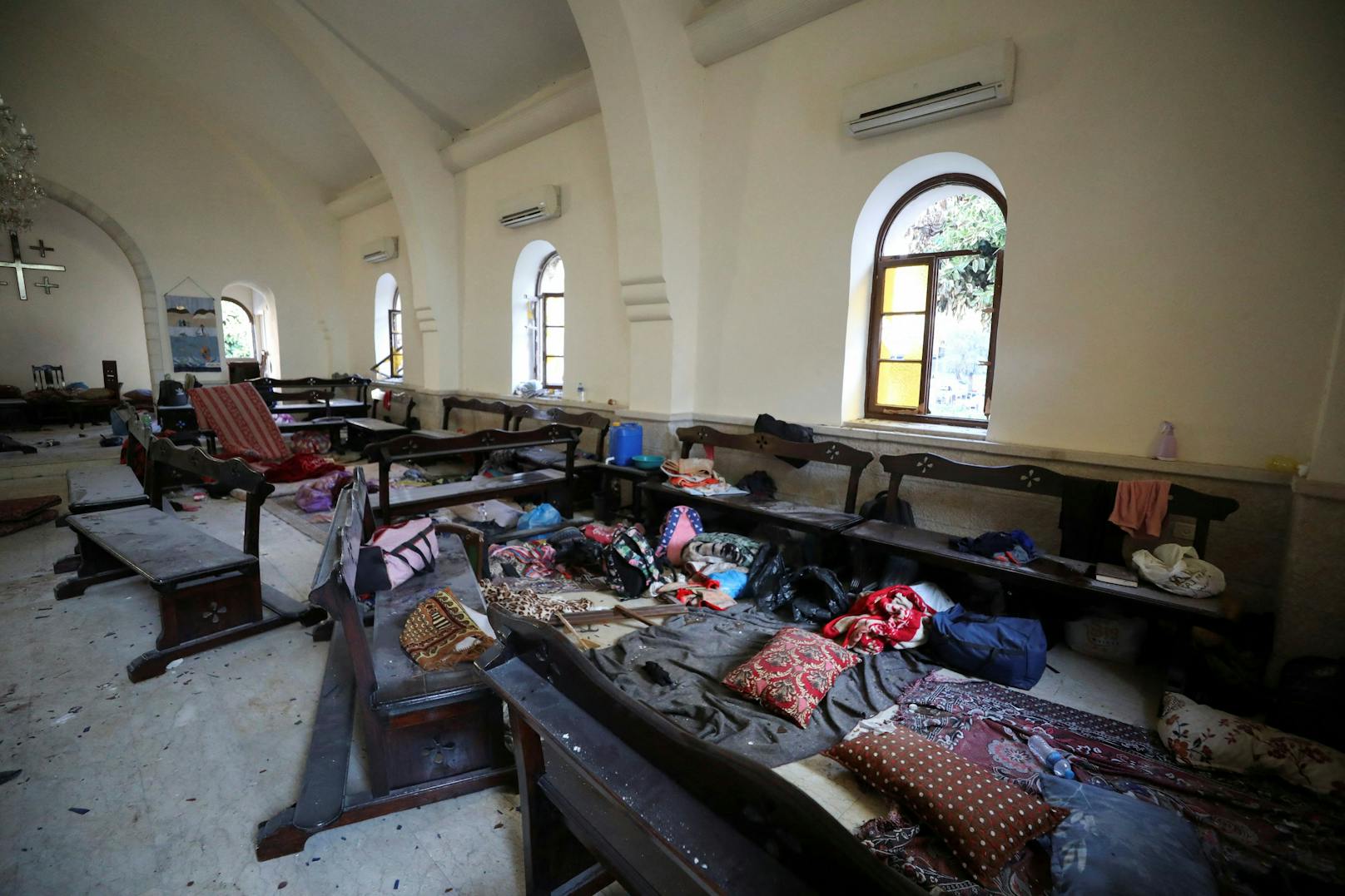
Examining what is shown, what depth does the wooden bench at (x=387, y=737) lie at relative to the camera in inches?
71.1

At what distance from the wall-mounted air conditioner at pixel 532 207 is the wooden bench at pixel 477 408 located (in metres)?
2.20

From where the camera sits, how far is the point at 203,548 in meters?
3.12

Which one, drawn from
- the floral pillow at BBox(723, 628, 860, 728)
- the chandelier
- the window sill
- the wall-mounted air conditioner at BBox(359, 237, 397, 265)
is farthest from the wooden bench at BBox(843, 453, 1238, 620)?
the wall-mounted air conditioner at BBox(359, 237, 397, 265)

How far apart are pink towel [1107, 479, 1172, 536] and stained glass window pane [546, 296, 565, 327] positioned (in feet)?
20.1

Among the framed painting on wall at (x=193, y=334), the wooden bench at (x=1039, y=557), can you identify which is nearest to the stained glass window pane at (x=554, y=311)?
the wooden bench at (x=1039, y=557)

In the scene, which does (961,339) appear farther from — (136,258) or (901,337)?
(136,258)

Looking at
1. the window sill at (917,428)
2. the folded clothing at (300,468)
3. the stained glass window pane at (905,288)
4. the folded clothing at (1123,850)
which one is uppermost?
the stained glass window pane at (905,288)

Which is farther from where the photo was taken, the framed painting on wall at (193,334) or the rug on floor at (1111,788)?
the framed painting on wall at (193,334)

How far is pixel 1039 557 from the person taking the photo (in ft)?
10.9

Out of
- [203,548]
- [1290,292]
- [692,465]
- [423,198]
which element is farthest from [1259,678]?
[423,198]

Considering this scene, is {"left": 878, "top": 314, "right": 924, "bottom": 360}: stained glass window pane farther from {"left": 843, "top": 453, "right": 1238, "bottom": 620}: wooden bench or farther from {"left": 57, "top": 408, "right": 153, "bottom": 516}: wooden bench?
{"left": 57, "top": 408, "right": 153, "bottom": 516}: wooden bench

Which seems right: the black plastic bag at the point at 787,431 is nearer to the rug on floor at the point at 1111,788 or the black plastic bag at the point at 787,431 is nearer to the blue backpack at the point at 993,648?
the blue backpack at the point at 993,648

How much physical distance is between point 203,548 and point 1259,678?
207 inches

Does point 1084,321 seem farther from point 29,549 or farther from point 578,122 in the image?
point 29,549
